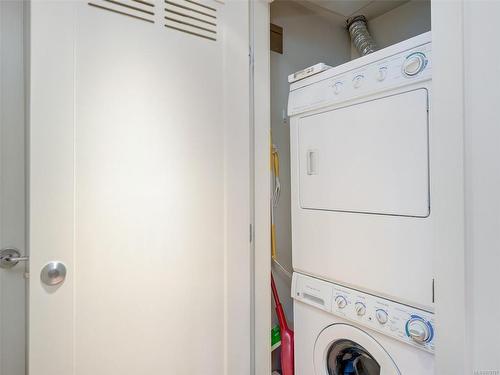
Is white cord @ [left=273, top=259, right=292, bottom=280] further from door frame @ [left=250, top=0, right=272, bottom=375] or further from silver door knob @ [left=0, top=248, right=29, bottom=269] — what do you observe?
silver door knob @ [left=0, top=248, right=29, bottom=269]

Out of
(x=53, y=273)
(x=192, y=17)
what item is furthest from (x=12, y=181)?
(x=192, y=17)

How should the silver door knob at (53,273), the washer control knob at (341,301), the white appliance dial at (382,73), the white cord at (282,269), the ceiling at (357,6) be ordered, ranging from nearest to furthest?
the silver door knob at (53,273) < the white appliance dial at (382,73) < the washer control knob at (341,301) < the white cord at (282,269) < the ceiling at (357,6)

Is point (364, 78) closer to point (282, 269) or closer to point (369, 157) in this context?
point (369, 157)

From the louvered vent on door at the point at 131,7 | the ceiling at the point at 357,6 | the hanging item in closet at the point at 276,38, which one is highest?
the ceiling at the point at 357,6

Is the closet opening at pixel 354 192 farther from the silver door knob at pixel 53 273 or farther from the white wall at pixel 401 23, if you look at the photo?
the silver door knob at pixel 53 273

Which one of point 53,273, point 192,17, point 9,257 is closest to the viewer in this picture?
point 53,273

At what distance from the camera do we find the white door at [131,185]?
3.39 feet

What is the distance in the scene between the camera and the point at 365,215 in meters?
1.30

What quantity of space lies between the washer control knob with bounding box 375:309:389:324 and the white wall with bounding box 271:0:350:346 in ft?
2.45

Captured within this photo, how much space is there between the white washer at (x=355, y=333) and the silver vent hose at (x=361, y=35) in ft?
5.21

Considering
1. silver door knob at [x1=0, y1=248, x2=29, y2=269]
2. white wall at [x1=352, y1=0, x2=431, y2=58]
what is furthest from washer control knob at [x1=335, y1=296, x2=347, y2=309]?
white wall at [x1=352, y1=0, x2=431, y2=58]

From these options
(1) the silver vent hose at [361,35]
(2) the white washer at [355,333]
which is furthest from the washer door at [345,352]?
(1) the silver vent hose at [361,35]

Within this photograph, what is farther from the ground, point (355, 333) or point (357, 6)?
point (357, 6)

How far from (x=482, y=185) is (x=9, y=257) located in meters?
1.60
